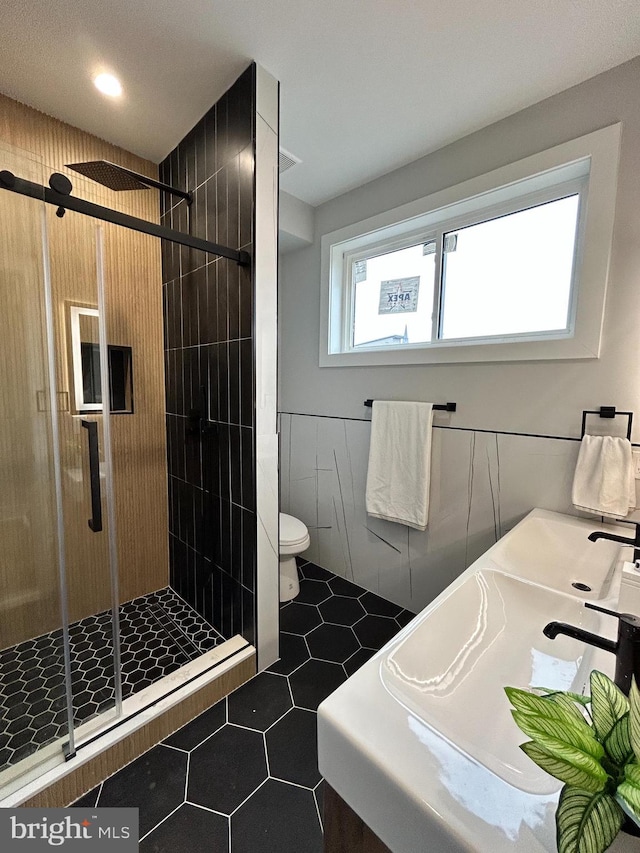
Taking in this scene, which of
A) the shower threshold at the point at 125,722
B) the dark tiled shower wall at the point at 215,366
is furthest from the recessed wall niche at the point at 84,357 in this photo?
the shower threshold at the point at 125,722

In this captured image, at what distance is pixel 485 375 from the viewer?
5.74 feet

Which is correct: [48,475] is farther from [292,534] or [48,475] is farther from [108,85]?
[108,85]

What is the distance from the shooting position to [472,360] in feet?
5.82

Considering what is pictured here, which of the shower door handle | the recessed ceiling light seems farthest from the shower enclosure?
the recessed ceiling light

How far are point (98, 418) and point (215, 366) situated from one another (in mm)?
595

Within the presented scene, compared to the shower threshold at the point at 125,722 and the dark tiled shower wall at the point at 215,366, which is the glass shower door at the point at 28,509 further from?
the dark tiled shower wall at the point at 215,366

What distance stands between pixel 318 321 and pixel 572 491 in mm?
1746

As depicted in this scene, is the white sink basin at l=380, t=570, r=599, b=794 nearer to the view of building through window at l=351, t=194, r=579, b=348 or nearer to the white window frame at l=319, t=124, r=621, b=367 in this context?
the white window frame at l=319, t=124, r=621, b=367

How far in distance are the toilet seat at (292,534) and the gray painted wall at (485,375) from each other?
13.1 inches

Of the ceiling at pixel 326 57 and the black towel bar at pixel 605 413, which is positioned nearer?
the ceiling at pixel 326 57

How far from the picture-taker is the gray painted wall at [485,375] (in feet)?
4.51

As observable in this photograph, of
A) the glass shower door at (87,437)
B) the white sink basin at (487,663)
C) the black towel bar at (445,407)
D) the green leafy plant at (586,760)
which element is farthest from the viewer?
the black towel bar at (445,407)

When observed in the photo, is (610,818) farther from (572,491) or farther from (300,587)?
(300,587)

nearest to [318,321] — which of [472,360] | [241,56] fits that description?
[472,360]
